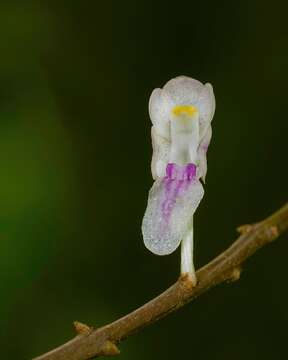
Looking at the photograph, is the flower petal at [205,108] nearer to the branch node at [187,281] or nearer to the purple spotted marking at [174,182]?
the purple spotted marking at [174,182]

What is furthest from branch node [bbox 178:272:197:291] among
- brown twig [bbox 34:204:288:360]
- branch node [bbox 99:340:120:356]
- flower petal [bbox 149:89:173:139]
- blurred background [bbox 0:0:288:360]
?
blurred background [bbox 0:0:288:360]

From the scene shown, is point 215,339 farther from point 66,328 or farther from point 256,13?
point 256,13

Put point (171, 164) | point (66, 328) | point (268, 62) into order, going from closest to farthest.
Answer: point (171, 164)
point (66, 328)
point (268, 62)

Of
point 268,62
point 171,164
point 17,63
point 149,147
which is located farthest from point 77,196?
point 171,164

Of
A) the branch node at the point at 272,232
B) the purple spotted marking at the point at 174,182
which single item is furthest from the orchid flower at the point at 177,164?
the branch node at the point at 272,232

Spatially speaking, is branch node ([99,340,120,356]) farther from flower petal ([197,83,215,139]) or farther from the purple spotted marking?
flower petal ([197,83,215,139])

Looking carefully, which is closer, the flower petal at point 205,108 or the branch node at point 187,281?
the branch node at point 187,281
